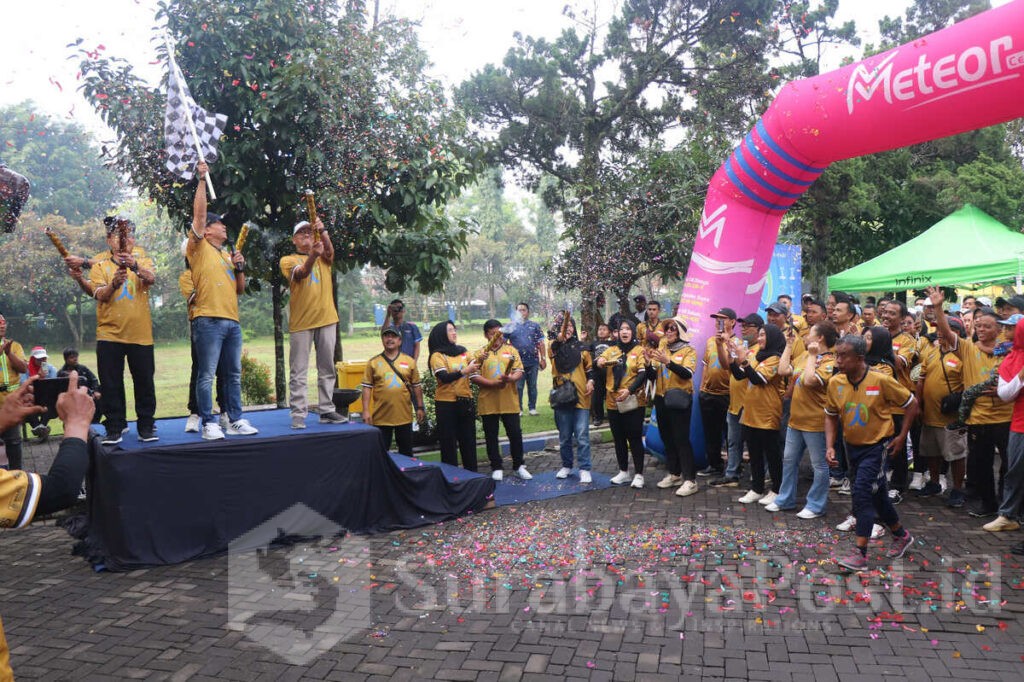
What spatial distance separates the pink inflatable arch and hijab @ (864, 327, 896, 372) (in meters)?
2.09

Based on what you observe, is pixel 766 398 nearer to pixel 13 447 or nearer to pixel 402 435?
pixel 402 435

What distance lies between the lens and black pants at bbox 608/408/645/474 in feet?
26.3

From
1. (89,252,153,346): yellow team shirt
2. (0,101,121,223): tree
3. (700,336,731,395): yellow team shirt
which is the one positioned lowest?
(700,336,731,395): yellow team shirt

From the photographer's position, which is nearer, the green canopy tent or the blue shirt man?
the green canopy tent

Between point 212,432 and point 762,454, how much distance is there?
5069 mm

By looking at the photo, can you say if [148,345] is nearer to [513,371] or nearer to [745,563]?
[513,371]

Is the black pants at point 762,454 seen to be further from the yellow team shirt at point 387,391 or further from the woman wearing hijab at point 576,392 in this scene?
the yellow team shirt at point 387,391

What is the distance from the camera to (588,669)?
411 centimetres

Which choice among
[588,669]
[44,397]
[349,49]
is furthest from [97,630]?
[349,49]

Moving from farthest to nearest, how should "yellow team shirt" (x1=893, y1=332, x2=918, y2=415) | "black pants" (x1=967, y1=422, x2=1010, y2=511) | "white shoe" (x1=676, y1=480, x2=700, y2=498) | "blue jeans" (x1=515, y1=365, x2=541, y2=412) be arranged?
"blue jeans" (x1=515, y1=365, x2=541, y2=412)
"white shoe" (x1=676, y1=480, x2=700, y2=498)
"yellow team shirt" (x1=893, y1=332, x2=918, y2=415)
"black pants" (x1=967, y1=422, x2=1010, y2=511)

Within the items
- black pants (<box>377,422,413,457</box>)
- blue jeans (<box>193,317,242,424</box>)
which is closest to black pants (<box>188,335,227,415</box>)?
blue jeans (<box>193,317,242,424</box>)

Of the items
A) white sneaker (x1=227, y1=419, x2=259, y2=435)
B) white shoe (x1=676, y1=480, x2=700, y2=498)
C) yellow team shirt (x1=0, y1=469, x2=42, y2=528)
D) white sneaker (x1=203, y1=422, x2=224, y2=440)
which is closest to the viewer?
yellow team shirt (x1=0, y1=469, x2=42, y2=528)

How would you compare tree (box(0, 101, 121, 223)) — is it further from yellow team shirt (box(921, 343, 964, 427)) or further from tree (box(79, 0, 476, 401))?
yellow team shirt (box(921, 343, 964, 427))

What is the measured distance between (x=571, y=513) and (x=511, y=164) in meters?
13.0
